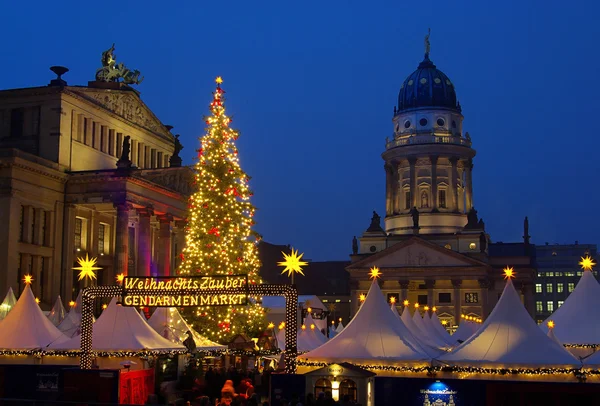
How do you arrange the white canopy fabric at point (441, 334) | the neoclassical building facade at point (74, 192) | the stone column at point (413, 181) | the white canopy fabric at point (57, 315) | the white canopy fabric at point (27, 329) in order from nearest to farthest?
1. the white canopy fabric at point (27, 329)
2. the white canopy fabric at point (57, 315)
3. the white canopy fabric at point (441, 334)
4. the neoclassical building facade at point (74, 192)
5. the stone column at point (413, 181)

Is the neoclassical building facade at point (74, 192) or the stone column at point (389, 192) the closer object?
the neoclassical building facade at point (74, 192)

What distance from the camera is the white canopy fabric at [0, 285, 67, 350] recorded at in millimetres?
34938

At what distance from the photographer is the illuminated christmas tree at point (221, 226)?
4031 centimetres

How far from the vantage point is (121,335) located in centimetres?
3291

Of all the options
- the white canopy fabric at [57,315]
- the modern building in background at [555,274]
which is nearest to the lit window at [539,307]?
the modern building in background at [555,274]

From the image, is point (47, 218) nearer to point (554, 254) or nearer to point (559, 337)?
point (559, 337)

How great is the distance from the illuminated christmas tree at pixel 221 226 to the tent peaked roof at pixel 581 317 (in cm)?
1326

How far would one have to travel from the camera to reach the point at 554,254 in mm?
155750

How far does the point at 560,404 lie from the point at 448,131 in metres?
89.2

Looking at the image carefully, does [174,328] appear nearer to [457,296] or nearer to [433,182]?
[457,296]

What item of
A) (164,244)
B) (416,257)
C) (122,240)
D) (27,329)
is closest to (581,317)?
(27,329)

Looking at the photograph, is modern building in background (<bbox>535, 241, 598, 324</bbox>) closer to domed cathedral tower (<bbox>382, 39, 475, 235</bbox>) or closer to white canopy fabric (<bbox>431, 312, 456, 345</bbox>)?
domed cathedral tower (<bbox>382, 39, 475, 235</bbox>)

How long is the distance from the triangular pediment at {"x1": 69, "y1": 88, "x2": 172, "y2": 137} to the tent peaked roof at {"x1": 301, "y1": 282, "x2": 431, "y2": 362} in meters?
34.4

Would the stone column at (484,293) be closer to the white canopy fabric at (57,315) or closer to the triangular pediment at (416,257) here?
the triangular pediment at (416,257)
